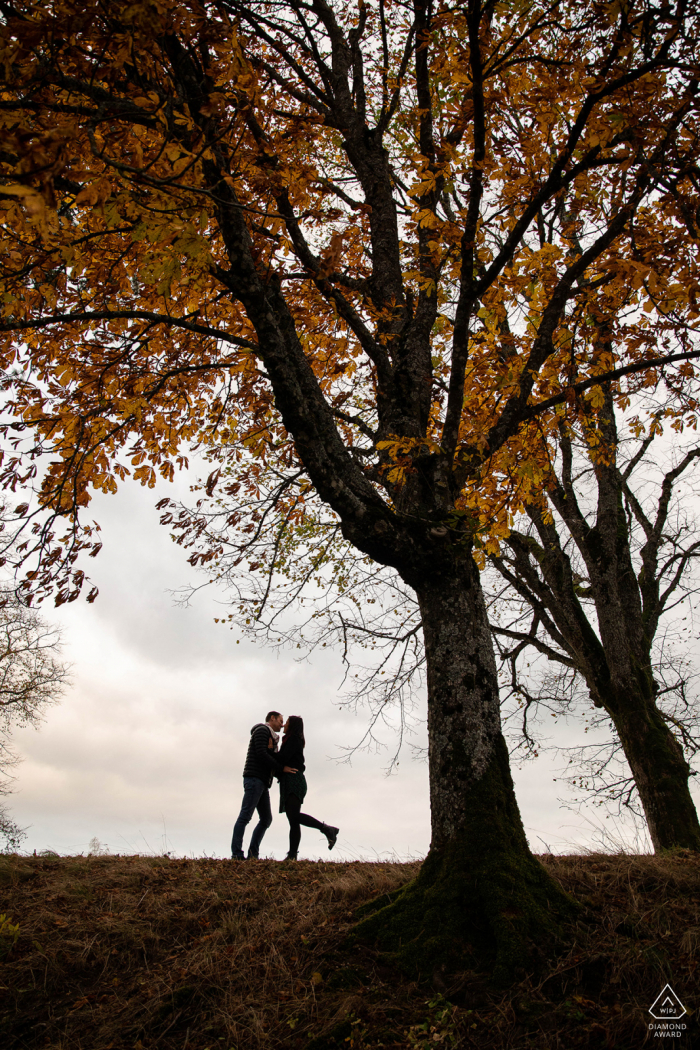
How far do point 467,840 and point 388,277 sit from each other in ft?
16.6

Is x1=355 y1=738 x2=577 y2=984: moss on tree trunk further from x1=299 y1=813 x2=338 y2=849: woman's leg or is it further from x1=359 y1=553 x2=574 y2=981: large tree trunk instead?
x1=299 y1=813 x2=338 y2=849: woman's leg

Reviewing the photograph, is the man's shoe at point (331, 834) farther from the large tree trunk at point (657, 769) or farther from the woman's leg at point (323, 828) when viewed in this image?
the large tree trunk at point (657, 769)

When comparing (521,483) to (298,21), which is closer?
(521,483)

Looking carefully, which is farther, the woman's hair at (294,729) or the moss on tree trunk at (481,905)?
the woman's hair at (294,729)

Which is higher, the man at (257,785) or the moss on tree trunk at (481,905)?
the man at (257,785)

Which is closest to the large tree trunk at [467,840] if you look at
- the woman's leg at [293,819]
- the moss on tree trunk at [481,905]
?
the moss on tree trunk at [481,905]

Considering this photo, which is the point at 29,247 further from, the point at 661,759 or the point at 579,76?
the point at 661,759

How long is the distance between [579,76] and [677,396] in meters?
2.89

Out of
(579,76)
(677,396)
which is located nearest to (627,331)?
(677,396)

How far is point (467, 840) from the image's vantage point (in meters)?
3.77

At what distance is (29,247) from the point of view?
13.1 ft

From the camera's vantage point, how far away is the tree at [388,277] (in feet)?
10.5

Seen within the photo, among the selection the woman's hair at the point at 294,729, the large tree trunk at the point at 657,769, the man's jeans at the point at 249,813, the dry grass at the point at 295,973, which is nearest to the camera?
the dry grass at the point at 295,973

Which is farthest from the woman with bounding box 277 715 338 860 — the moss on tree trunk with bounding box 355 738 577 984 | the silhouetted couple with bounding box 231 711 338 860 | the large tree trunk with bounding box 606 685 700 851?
the large tree trunk with bounding box 606 685 700 851
